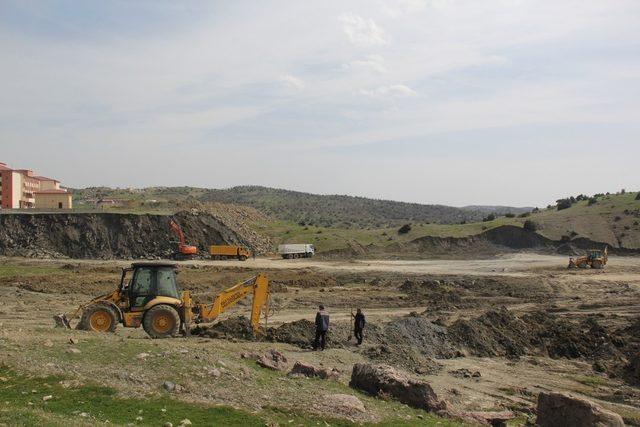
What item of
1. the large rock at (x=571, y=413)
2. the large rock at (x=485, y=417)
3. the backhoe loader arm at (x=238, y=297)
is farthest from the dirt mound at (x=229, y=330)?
the large rock at (x=571, y=413)

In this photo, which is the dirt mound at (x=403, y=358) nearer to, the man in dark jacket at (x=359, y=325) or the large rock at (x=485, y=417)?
the man in dark jacket at (x=359, y=325)

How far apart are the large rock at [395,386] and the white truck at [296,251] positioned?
46564 millimetres

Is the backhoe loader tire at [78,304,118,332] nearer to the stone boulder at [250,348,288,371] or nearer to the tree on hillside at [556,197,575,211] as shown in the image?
the stone boulder at [250,348,288,371]

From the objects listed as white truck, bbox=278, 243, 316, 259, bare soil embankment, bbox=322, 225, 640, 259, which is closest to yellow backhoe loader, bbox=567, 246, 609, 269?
bare soil embankment, bbox=322, 225, 640, 259

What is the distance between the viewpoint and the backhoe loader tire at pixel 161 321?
1853 cm

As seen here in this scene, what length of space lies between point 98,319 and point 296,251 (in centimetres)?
4383

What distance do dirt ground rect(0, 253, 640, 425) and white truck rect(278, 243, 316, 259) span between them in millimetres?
10439

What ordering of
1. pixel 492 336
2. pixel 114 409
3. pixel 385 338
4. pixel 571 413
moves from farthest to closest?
pixel 492 336 → pixel 385 338 → pixel 571 413 → pixel 114 409

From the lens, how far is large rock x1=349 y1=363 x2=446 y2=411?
1397cm

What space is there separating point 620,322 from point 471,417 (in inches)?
721

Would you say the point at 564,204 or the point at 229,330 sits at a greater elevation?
the point at 564,204

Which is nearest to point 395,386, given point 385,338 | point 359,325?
point 359,325

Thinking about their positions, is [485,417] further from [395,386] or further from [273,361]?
[273,361]

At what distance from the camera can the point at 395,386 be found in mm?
14297
